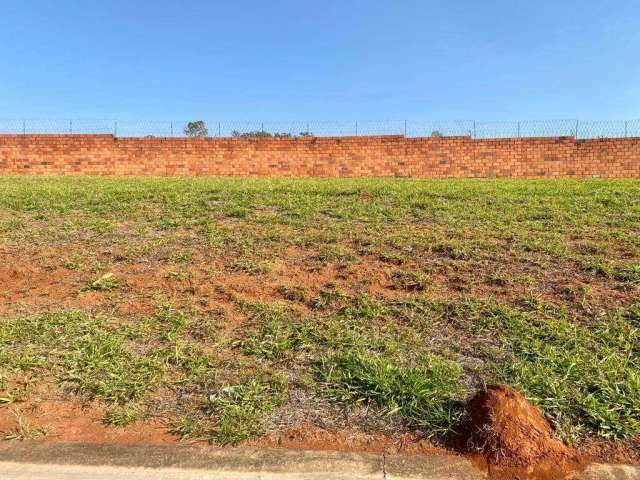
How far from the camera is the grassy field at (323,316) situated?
106 inches

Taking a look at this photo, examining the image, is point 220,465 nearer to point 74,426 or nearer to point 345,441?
point 345,441

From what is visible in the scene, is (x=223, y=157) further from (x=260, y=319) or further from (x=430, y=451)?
(x=430, y=451)

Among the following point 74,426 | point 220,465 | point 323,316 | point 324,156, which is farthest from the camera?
point 324,156

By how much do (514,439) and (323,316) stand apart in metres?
1.67

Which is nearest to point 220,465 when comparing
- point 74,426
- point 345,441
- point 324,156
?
point 345,441

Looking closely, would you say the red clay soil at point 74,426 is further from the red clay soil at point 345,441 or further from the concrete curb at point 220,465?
the red clay soil at point 345,441

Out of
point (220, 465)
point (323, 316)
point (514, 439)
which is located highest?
point (323, 316)

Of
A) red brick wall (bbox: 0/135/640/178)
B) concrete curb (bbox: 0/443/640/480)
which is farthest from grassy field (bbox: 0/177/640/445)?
red brick wall (bbox: 0/135/640/178)

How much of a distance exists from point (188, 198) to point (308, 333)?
4.56 metres

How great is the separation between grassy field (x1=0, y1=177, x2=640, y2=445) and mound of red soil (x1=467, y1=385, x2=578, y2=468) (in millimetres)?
124

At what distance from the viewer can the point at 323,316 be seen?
12.2ft

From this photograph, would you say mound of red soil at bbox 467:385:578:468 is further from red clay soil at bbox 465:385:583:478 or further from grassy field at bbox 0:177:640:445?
grassy field at bbox 0:177:640:445

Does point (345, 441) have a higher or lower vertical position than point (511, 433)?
lower

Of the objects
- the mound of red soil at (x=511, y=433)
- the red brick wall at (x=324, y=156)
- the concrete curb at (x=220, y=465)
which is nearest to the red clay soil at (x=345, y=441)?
the concrete curb at (x=220, y=465)
